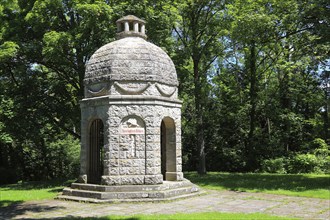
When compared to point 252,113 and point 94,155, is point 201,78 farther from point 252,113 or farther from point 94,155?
point 94,155

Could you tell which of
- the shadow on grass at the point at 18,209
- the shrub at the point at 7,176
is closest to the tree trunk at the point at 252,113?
the shrub at the point at 7,176

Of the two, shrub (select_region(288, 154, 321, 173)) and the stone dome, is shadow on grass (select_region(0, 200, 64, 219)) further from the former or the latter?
shrub (select_region(288, 154, 321, 173))

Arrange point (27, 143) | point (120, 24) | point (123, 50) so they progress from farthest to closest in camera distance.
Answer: point (27, 143)
point (120, 24)
point (123, 50)

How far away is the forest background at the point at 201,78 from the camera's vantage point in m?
17.1

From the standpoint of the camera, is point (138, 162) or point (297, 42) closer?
point (138, 162)

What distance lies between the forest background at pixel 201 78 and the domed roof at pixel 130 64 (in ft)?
11.2

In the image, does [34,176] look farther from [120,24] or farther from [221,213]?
[221,213]

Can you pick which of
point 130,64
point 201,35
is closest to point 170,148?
point 130,64

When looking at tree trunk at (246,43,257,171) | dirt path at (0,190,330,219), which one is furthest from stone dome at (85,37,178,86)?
tree trunk at (246,43,257,171)

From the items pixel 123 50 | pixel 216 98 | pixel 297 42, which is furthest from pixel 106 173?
pixel 216 98

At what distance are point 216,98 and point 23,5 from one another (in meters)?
15.1

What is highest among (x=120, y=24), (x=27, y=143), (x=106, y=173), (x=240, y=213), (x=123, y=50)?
(x=120, y=24)

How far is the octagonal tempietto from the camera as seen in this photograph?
489 inches

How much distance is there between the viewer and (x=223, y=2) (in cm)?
2203
